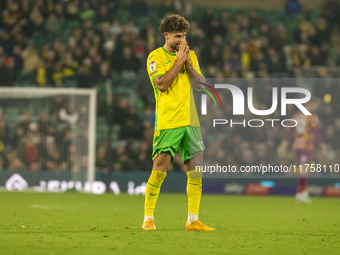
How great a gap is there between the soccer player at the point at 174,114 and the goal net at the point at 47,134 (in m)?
9.04

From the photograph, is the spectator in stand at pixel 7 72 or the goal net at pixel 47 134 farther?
the spectator in stand at pixel 7 72

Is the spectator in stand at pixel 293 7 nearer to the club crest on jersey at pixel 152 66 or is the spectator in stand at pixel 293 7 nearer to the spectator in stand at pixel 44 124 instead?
the spectator in stand at pixel 44 124

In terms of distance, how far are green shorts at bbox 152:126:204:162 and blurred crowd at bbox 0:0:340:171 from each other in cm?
954

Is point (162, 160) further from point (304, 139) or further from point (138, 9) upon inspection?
point (138, 9)

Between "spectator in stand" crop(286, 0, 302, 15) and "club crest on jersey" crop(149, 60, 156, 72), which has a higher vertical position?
"spectator in stand" crop(286, 0, 302, 15)

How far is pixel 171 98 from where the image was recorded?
7195 mm

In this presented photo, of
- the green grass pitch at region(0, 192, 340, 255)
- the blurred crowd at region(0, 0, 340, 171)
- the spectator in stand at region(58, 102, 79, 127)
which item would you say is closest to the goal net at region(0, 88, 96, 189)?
the spectator in stand at region(58, 102, 79, 127)

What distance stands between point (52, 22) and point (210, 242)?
15000 millimetres

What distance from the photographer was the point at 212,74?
61.6ft

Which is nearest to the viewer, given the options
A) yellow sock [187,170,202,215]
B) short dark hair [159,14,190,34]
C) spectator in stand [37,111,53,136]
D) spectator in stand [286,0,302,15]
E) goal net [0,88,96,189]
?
short dark hair [159,14,190,34]

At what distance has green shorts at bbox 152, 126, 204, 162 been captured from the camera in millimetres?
7121

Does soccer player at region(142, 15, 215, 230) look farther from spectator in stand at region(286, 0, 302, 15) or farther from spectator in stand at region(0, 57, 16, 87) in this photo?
spectator in stand at region(286, 0, 302, 15)

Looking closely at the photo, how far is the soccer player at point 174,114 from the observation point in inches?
280

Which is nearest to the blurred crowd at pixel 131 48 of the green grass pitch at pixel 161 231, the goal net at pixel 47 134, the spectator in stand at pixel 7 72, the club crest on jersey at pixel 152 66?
the spectator in stand at pixel 7 72
